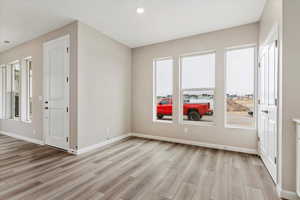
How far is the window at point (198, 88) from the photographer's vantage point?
144 inches

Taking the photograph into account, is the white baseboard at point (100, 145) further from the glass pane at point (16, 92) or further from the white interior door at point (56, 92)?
the glass pane at point (16, 92)

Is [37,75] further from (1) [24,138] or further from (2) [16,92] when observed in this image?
(1) [24,138]

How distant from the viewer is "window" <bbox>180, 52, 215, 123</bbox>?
366cm

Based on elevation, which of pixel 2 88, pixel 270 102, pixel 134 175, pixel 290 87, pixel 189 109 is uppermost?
pixel 2 88

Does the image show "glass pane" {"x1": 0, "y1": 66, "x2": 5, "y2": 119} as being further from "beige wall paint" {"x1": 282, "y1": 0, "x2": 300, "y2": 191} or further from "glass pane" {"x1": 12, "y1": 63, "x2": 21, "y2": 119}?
"beige wall paint" {"x1": 282, "y1": 0, "x2": 300, "y2": 191}

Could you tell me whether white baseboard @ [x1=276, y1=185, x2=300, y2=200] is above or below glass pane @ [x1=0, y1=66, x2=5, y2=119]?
below

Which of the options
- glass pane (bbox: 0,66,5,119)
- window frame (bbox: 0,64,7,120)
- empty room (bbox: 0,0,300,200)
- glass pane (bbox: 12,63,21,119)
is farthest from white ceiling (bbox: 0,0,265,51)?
glass pane (bbox: 0,66,5,119)

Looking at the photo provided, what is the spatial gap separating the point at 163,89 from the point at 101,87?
1751mm

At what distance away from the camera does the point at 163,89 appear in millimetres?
4371

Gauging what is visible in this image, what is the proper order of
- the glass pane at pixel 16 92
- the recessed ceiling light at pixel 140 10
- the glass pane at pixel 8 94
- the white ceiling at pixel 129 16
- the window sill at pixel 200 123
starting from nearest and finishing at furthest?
the white ceiling at pixel 129 16, the recessed ceiling light at pixel 140 10, the window sill at pixel 200 123, the glass pane at pixel 16 92, the glass pane at pixel 8 94

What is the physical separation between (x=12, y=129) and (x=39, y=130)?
166cm

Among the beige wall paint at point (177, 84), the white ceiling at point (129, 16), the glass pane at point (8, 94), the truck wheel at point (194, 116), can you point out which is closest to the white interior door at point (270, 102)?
the beige wall paint at point (177, 84)

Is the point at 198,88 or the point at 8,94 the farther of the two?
Answer: the point at 8,94

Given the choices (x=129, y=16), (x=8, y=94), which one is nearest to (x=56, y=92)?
(x=129, y=16)
